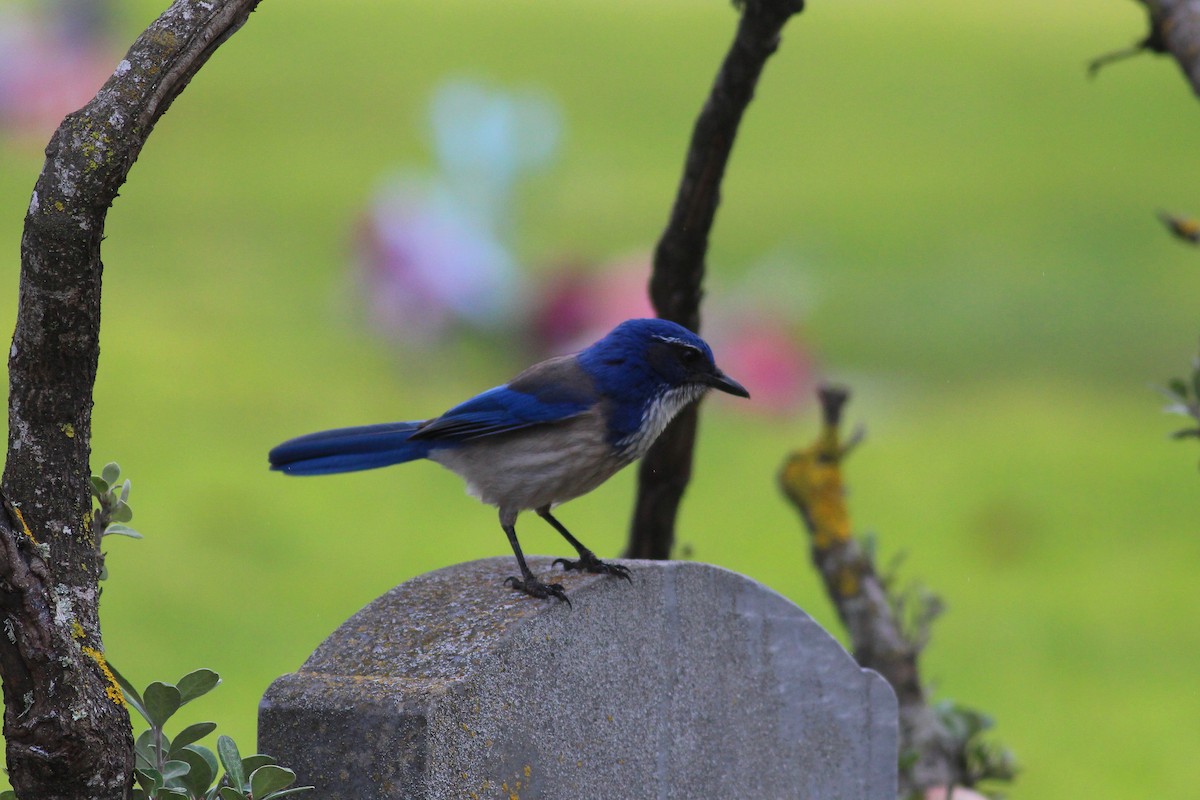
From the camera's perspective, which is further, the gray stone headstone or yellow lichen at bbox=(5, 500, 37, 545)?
the gray stone headstone

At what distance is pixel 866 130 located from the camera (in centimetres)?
1234

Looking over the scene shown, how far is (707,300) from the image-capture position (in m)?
9.51

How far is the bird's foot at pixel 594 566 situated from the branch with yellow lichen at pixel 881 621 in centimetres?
156

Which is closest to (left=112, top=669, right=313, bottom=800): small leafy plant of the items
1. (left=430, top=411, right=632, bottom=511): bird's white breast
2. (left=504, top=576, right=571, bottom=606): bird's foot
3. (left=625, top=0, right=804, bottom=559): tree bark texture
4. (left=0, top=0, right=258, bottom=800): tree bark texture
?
(left=0, top=0, right=258, bottom=800): tree bark texture

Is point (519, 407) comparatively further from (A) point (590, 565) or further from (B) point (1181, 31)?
(B) point (1181, 31)

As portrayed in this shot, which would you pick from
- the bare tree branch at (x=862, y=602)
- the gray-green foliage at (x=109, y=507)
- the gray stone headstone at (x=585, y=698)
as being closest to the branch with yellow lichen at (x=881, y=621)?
the bare tree branch at (x=862, y=602)

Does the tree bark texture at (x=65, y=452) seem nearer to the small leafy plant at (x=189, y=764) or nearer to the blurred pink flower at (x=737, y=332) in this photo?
the small leafy plant at (x=189, y=764)

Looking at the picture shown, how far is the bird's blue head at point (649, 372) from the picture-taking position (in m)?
3.15

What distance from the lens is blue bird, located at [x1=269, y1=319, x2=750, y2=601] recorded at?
120 inches

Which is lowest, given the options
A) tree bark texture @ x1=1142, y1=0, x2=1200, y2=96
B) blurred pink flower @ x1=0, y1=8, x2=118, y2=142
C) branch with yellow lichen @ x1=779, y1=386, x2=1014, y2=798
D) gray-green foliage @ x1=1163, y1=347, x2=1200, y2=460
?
branch with yellow lichen @ x1=779, y1=386, x2=1014, y2=798

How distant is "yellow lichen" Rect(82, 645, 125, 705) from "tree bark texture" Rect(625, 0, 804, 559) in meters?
1.87

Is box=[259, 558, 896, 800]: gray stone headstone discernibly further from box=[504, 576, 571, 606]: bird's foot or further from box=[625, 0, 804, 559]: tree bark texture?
box=[625, 0, 804, 559]: tree bark texture

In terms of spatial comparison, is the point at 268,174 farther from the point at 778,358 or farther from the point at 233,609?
the point at 233,609

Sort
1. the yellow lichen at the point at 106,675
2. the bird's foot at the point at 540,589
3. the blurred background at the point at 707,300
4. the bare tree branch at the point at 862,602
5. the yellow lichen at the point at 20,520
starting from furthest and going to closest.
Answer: the blurred background at the point at 707,300 → the bare tree branch at the point at 862,602 → the bird's foot at the point at 540,589 → the yellow lichen at the point at 106,675 → the yellow lichen at the point at 20,520
